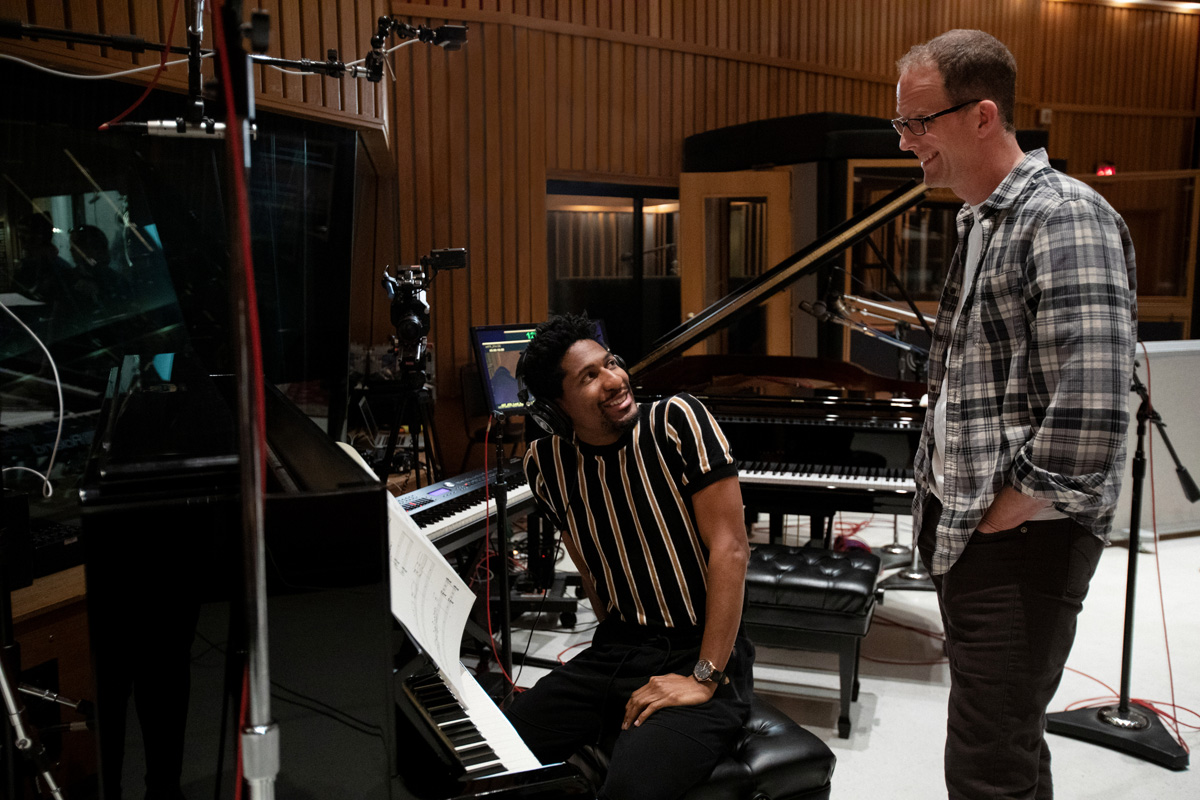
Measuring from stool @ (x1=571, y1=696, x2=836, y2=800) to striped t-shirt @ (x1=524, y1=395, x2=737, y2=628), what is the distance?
0.27 m

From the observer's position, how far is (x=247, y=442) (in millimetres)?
A: 781

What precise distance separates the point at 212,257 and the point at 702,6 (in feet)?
17.4

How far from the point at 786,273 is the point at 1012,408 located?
2169 millimetres

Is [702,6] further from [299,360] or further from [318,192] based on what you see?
[299,360]

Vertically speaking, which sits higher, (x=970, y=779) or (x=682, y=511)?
(x=682, y=511)

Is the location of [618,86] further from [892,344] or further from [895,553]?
[895,553]

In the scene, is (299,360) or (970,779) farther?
(299,360)

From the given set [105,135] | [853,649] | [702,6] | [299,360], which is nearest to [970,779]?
[853,649]

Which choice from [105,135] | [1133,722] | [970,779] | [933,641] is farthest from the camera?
[933,641]

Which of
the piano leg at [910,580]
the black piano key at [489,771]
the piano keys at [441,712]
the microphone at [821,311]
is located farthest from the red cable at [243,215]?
the piano leg at [910,580]

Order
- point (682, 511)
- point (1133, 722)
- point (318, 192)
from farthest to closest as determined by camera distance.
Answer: point (318, 192), point (1133, 722), point (682, 511)

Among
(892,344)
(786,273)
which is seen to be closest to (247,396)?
(786,273)

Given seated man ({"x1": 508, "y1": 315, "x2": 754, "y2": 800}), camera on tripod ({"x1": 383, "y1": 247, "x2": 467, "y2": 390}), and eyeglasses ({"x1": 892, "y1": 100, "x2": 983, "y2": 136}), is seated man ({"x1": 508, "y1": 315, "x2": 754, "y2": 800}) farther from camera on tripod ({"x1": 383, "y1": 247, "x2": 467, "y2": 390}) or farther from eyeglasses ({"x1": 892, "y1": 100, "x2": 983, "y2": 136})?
camera on tripod ({"x1": 383, "y1": 247, "x2": 467, "y2": 390})

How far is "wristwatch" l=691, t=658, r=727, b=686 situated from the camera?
6.10 ft
